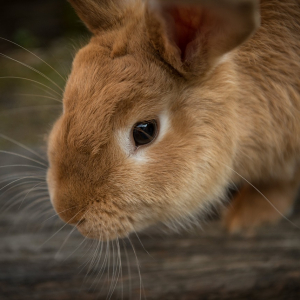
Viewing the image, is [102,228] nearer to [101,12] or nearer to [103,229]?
[103,229]

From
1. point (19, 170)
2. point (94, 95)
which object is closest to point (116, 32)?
point (94, 95)

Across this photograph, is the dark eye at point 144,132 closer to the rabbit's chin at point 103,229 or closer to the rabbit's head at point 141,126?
the rabbit's head at point 141,126

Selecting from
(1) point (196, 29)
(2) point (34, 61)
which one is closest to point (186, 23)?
(1) point (196, 29)

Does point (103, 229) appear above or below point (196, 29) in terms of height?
below

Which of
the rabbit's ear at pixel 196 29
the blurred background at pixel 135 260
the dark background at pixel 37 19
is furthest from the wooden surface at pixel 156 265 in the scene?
the dark background at pixel 37 19

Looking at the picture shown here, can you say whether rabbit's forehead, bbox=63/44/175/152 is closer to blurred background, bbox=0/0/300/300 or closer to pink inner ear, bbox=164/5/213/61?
pink inner ear, bbox=164/5/213/61

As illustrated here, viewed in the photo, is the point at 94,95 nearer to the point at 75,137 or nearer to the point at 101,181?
the point at 75,137
